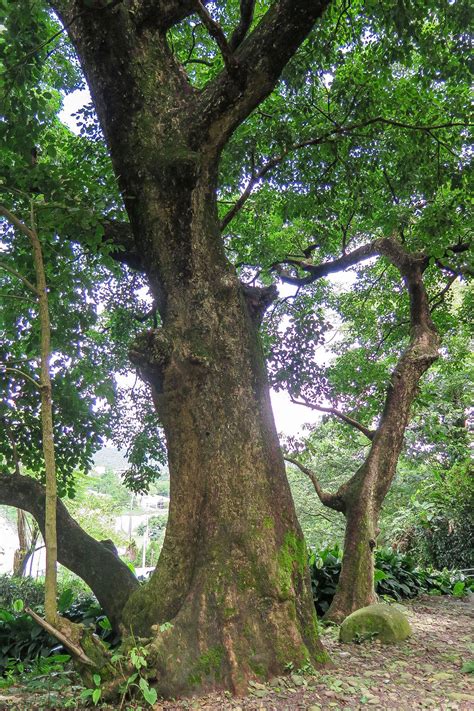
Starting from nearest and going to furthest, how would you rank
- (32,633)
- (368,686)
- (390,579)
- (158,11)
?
(368,686)
(158,11)
(32,633)
(390,579)

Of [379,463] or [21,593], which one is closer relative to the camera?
[379,463]

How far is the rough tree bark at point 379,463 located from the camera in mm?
5277

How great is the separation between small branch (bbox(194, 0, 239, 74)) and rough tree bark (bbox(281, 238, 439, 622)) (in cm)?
379

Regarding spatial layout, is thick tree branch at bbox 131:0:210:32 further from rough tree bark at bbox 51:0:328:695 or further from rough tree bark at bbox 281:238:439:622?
rough tree bark at bbox 281:238:439:622

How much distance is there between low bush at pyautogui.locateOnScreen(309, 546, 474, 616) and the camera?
654 centimetres

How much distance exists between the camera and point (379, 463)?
18.5 ft

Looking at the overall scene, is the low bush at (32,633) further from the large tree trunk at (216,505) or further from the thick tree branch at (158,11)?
the thick tree branch at (158,11)

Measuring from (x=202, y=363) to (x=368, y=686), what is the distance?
2242 mm

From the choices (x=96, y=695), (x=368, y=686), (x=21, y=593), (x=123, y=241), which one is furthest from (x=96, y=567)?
(x=21, y=593)

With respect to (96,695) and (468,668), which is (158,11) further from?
(468,668)

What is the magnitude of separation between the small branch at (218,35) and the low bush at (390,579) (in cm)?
564

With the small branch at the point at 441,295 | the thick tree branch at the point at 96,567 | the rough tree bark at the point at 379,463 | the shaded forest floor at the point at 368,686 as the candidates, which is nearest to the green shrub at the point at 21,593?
the thick tree branch at the point at 96,567

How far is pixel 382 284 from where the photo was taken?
9383mm

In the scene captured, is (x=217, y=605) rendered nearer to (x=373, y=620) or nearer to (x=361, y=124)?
(x=373, y=620)
